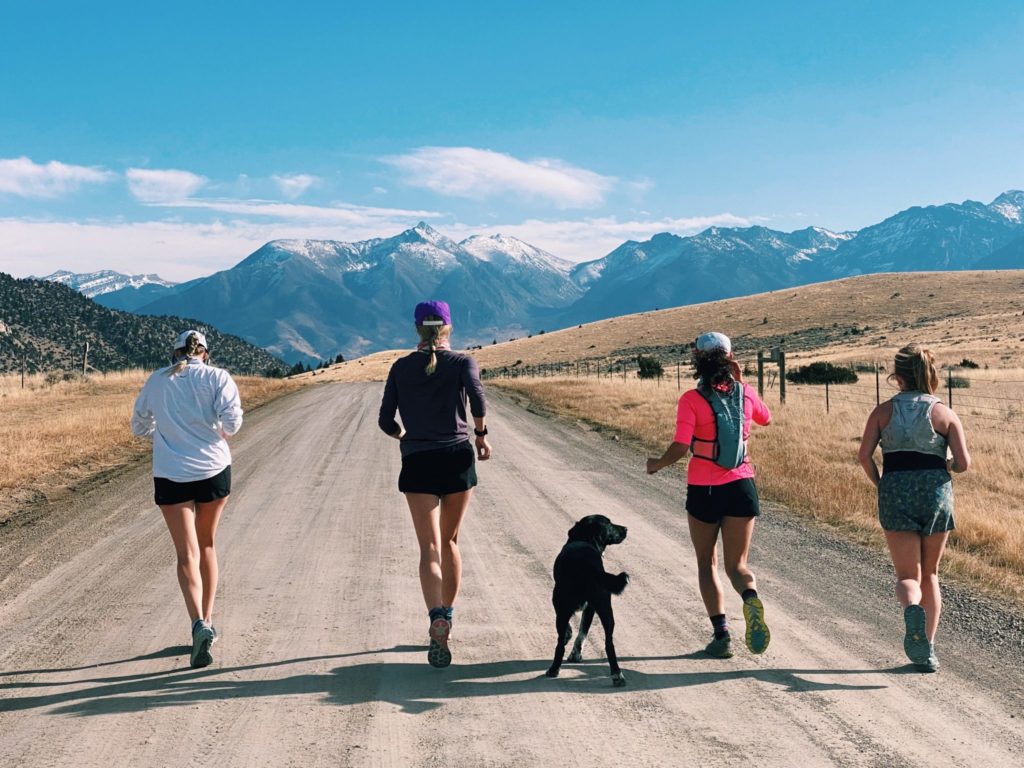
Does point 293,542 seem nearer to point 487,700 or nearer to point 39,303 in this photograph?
point 487,700

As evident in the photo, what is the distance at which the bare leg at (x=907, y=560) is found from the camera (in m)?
5.47

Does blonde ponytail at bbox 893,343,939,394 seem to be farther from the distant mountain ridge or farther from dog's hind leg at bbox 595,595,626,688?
the distant mountain ridge

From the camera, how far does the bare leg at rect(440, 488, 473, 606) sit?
18.4 feet

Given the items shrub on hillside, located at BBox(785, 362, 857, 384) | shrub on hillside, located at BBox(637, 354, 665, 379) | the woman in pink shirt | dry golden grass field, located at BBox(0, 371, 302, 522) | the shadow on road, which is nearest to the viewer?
the shadow on road

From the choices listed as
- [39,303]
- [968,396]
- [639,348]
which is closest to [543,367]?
[639,348]

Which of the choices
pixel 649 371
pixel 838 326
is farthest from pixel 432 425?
pixel 838 326

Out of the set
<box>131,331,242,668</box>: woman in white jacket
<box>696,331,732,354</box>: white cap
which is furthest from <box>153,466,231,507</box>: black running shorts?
<box>696,331,732,354</box>: white cap

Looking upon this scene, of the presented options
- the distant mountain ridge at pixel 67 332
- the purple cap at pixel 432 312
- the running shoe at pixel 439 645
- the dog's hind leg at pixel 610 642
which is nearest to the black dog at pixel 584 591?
the dog's hind leg at pixel 610 642

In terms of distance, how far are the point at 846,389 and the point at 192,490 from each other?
105 ft

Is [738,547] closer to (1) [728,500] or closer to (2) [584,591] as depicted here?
(1) [728,500]

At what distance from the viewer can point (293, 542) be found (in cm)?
Result: 868

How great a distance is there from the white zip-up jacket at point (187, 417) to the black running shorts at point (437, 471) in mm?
1176

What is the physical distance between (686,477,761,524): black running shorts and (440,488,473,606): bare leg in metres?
1.59

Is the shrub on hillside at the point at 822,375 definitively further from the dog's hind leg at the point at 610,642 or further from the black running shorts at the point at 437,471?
the dog's hind leg at the point at 610,642
